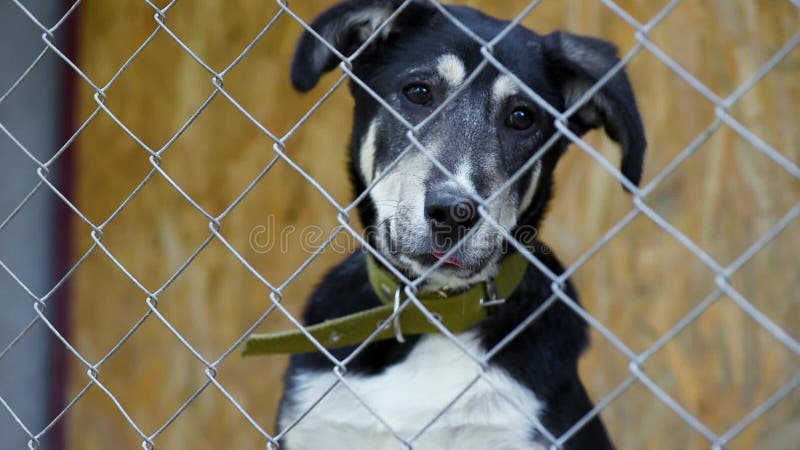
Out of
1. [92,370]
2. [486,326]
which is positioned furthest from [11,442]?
[486,326]

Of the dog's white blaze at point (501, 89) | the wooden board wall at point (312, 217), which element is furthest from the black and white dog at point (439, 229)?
the wooden board wall at point (312, 217)

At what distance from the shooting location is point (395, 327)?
8.11ft

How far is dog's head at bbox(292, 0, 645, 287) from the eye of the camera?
2359 millimetres

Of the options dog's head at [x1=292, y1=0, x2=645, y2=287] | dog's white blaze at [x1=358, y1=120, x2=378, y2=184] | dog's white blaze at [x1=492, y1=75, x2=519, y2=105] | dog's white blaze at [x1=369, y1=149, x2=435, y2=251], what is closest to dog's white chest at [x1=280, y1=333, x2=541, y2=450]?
dog's head at [x1=292, y1=0, x2=645, y2=287]

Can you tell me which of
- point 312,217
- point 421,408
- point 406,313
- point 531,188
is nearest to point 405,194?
point 406,313

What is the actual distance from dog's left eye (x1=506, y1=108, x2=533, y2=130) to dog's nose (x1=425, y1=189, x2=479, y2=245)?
484 millimetres

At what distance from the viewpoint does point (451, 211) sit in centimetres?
214

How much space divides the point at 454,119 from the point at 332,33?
438mm

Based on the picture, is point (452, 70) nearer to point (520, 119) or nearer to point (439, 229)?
point (520, 119)

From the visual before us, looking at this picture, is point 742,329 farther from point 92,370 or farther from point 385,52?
point 92,370

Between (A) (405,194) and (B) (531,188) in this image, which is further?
(B) (531,188)

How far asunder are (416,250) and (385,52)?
696mm

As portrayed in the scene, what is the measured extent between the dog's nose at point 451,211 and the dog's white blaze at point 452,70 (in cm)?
51

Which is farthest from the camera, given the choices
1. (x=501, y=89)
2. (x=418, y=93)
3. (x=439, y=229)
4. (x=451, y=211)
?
(x=418, y=93)
